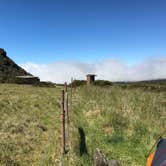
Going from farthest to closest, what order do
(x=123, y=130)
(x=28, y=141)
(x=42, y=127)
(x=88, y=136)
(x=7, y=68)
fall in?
(x=7, y=68)
(x=42, y=127)
(x=123, y=130)
(x=88, y=136)
(x=28, y=141)

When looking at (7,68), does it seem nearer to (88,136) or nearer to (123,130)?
(88,136)

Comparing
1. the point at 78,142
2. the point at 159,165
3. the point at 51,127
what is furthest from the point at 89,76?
the point at 159,165

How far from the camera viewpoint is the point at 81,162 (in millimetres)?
6242

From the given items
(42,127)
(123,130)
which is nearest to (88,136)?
(123,130)

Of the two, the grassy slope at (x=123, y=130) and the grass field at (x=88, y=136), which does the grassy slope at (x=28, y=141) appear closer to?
the grass field at (x=88, y=136)

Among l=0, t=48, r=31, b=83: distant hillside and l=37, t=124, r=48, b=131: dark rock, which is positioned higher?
l=0, t=48, r=31, b=83: distant hillside

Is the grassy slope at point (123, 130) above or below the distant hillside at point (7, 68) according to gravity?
below

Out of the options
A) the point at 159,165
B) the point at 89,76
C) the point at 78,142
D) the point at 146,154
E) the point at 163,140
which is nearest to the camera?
the point at 159,165

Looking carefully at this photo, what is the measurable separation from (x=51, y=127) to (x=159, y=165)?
6.87 meters

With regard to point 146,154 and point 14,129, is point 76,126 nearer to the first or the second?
point 14,129

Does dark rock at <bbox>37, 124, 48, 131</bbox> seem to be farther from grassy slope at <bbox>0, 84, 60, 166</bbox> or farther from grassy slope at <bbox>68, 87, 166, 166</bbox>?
grassy slope at <bbox>68, 87, 166, 166</bbox>

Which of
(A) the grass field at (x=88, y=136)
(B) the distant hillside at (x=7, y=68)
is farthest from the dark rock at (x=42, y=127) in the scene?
(B) the distant hillside at (x=7, y=68)

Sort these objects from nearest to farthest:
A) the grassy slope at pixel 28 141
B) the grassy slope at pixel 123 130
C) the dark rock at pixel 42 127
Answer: the grassy slope at pixel 28 141 → the grassy slope at pixel 123 130 → the dark rock at pixel 42 127

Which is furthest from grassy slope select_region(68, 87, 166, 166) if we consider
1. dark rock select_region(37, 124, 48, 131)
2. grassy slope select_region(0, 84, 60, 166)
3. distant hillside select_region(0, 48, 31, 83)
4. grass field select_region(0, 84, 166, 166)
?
distant hillside select_region(0, 48, 31, 83)
